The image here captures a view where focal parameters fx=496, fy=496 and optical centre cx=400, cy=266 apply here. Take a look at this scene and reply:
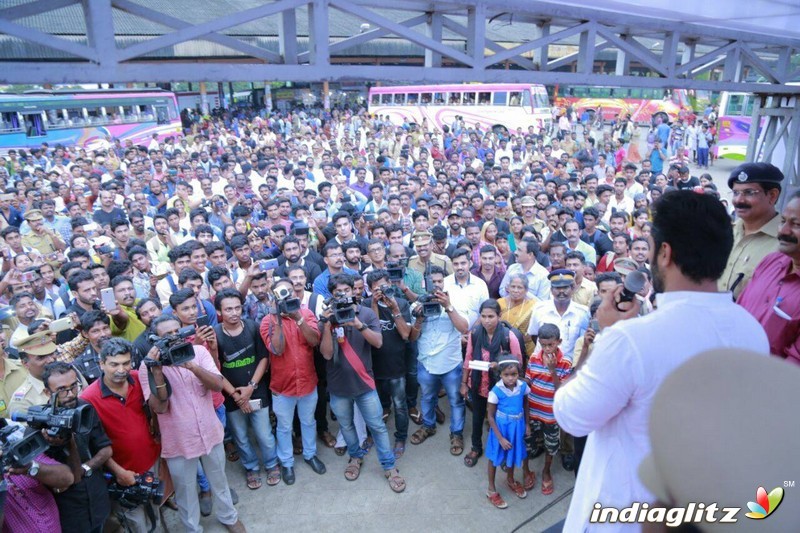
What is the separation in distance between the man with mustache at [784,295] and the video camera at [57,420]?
3.31 metres

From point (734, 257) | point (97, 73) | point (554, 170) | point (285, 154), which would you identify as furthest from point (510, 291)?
point (285, 154)

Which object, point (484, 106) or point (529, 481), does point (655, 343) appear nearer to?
point (529, 481)

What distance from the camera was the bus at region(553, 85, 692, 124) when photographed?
25281 millimetres

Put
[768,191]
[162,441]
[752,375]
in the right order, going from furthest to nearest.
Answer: [162,441] < [768,191] < [752,375]

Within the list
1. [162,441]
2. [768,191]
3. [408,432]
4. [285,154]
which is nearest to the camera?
[768,191]

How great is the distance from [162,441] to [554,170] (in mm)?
10544

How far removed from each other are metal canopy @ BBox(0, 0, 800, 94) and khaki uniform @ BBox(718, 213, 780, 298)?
1.95m

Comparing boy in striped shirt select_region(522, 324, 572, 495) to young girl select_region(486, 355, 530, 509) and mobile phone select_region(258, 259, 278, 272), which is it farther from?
mobile phone select_region(258, 259, 278, 272)

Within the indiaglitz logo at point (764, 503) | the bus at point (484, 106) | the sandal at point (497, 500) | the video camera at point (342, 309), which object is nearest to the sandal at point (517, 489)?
the sandal at point (497, 500)

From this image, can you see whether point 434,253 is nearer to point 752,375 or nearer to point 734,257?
point 734,257

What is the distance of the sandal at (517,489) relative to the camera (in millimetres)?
3951

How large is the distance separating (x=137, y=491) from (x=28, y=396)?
40.0 inches

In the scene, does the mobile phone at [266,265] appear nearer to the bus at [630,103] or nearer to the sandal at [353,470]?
the sandal at [353,470]

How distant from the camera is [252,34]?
438 cm
